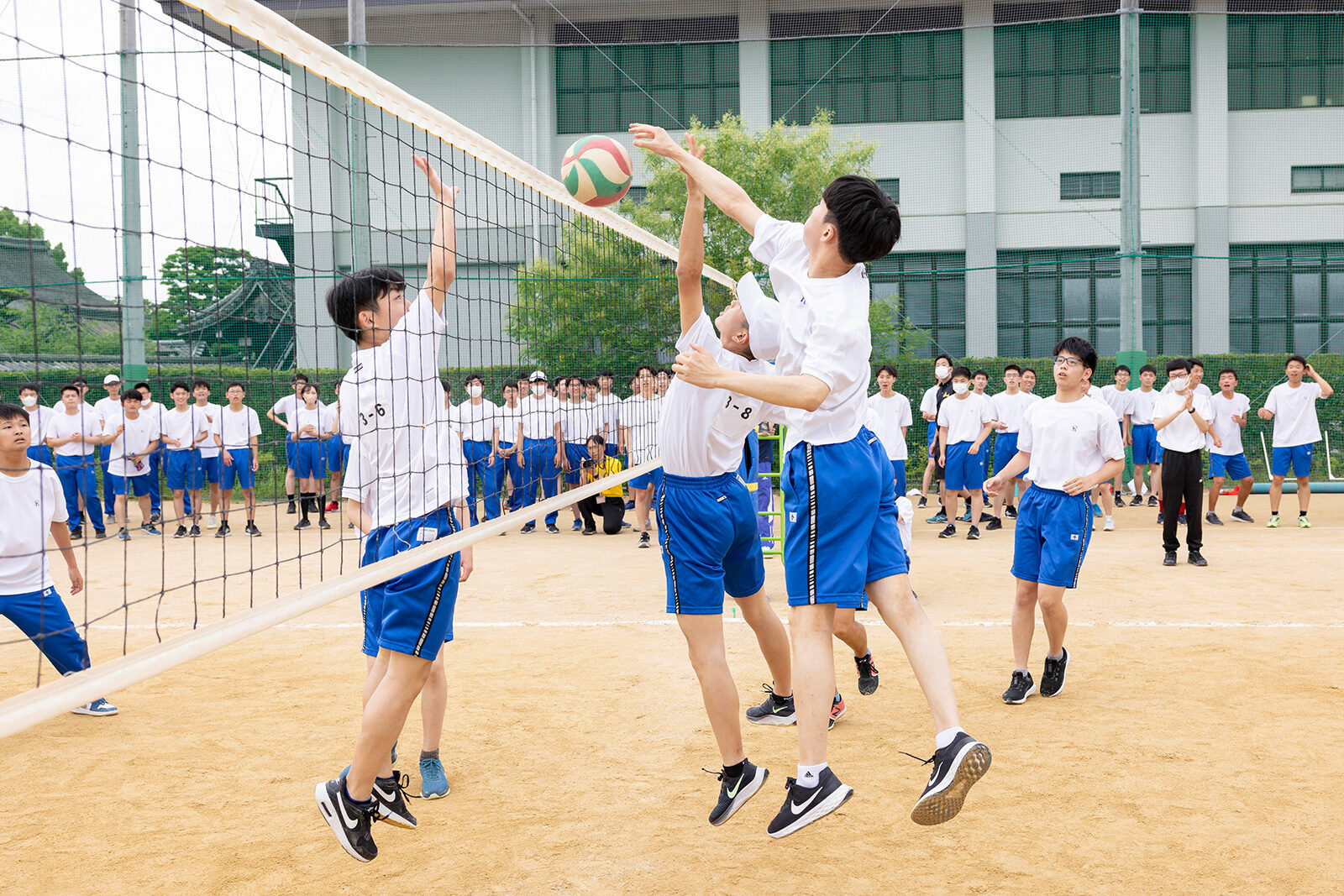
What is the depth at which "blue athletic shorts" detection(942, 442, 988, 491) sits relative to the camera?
11.3 m

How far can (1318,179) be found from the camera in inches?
785

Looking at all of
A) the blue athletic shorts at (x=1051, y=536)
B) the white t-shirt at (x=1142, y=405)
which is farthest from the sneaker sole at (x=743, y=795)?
the white t-shirt at (x=1142, y=405)

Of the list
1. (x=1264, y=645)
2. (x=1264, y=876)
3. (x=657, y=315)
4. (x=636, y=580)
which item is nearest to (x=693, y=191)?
(x=1264, y=876)

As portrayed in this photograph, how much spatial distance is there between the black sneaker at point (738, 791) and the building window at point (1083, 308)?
17.7m

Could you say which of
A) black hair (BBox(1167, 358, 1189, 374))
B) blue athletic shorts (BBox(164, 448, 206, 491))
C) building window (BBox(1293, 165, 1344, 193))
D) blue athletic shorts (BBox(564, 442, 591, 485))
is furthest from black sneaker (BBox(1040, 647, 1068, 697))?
building window (BBox(1293, 165, 1344, 193))

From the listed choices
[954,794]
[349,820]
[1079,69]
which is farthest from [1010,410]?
[1079,69]

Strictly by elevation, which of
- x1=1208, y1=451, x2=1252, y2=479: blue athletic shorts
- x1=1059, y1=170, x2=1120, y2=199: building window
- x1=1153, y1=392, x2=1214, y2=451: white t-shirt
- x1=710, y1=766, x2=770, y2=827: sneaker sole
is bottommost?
x1=710, y1=766, x2=770, y2=827: sneaker sole

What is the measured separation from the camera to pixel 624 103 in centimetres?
2050

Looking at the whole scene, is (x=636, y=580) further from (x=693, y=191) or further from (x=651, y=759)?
(x=693, y=191)

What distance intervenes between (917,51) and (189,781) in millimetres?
19979

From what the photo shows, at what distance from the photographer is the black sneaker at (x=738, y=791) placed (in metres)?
3.26

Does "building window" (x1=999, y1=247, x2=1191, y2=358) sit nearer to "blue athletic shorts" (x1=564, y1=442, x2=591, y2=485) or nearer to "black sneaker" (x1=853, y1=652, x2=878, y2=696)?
"blue athletic shorts" (x1=564, y1=442, x2=591, y2=485)

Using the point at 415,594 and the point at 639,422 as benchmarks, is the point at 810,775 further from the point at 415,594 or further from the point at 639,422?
the point at 639,422

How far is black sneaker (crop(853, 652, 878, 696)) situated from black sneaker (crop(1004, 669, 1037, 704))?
0.62m
